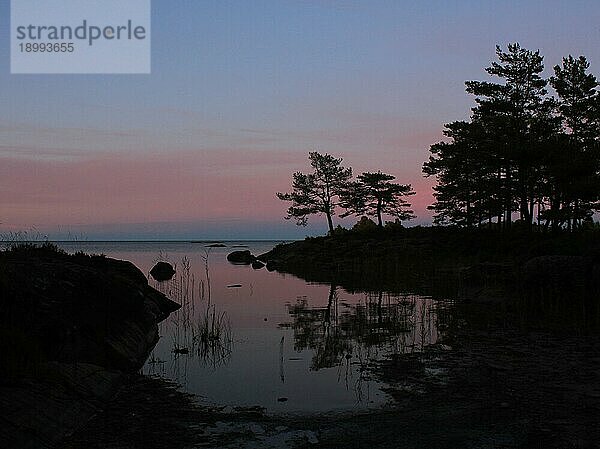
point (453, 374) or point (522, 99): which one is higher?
point (522, 99)

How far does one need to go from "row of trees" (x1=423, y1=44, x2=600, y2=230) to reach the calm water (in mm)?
17278

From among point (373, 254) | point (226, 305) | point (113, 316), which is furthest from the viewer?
point (373, 254)

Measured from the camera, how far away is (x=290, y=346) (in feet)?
41.5

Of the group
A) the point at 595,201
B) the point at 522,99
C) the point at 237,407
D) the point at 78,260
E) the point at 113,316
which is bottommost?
the point at 237,407

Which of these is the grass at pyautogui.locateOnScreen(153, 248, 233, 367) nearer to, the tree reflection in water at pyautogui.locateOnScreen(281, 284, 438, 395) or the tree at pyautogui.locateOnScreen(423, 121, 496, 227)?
the tree reflection in water at pyautogui.locateOnScreen(281, 284, 438, 395)

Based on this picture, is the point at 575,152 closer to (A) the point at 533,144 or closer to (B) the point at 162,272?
(A) the point at 533,144

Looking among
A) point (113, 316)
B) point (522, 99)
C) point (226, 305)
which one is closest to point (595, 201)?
point (522, 99)

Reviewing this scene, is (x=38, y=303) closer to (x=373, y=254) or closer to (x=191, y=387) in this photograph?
(x=191, y=387)

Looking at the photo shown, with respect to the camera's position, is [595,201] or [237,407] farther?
[595,201]

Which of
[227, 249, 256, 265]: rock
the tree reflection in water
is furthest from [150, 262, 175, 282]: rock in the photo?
[227, 249, 256, 265]: rock

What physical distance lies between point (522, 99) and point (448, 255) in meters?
11.7

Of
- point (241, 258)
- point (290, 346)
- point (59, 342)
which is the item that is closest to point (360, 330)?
point (290, 346)

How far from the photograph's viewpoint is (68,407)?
7480 millimetres

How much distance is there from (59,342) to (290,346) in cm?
499
